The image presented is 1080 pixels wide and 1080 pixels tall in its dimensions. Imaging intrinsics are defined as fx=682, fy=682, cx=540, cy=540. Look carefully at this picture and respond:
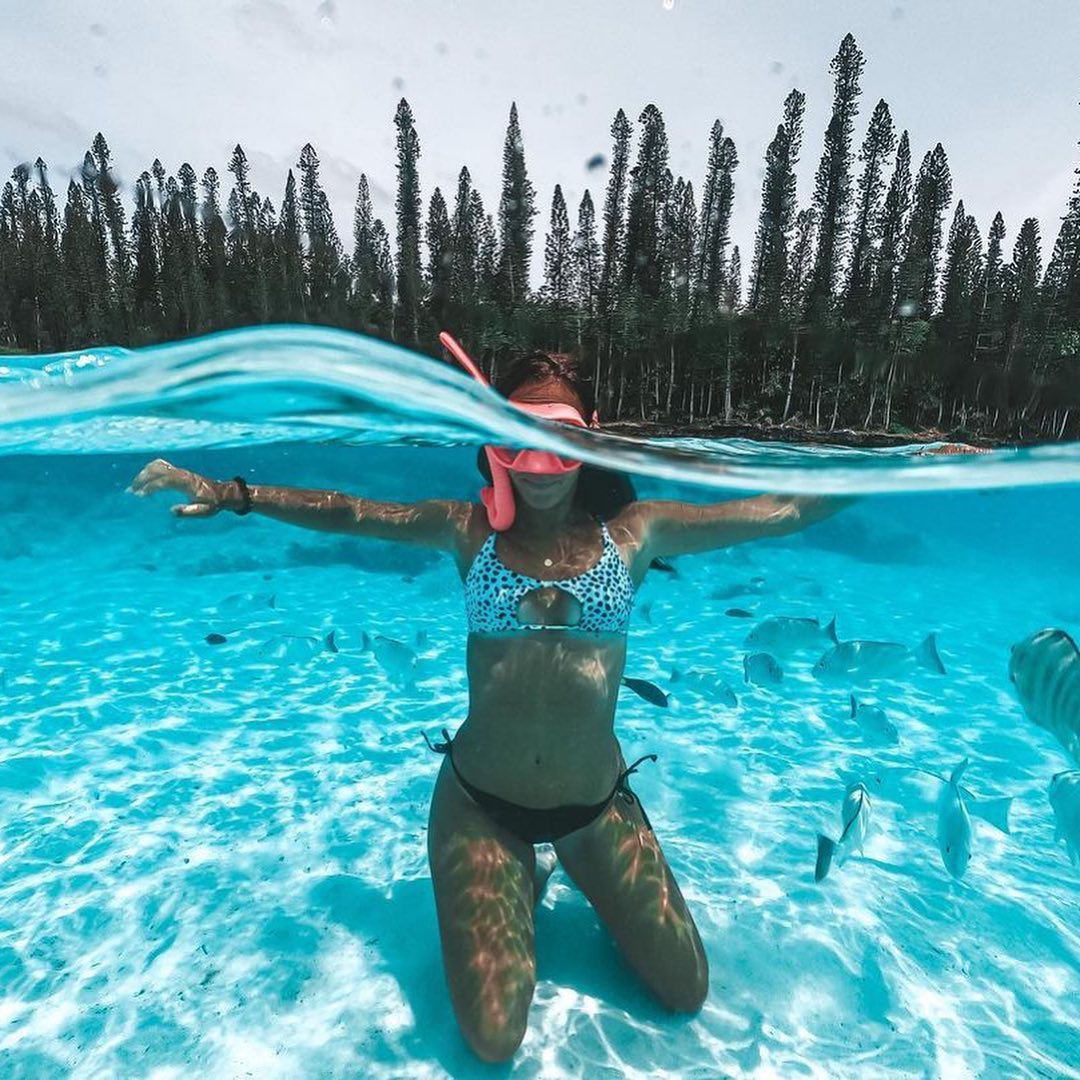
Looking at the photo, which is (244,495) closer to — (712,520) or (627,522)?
(627,522)

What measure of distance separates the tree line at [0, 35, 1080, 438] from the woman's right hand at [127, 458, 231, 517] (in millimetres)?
43882

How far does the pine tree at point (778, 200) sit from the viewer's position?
56656 millimetres

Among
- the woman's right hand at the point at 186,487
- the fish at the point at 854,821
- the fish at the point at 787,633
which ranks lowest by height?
the fish at the point at 854,821

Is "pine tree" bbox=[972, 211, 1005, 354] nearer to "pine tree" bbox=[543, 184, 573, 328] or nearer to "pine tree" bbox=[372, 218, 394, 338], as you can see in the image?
"pine tree" bbox=[543, 184, 573, 328]

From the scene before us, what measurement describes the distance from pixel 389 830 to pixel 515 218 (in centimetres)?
6521

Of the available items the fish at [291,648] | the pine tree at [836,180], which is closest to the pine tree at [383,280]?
the pine tree at [836,180]

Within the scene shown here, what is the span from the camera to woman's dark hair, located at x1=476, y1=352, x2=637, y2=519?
317 centimetres

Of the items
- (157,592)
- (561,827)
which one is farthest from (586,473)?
(157,592)

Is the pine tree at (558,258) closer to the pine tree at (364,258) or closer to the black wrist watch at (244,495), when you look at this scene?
the pine tree at (364,258)

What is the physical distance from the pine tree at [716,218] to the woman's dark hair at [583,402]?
61.4 meters

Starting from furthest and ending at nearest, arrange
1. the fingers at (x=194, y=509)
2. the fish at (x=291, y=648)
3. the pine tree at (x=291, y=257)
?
1. the pine tree at (x=291, y=257)
2. the fish at (x=291, y=648)
3. the fingers at (x=194, y=509)

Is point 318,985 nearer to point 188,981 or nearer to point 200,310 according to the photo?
point 188,981

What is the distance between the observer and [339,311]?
2402 inches

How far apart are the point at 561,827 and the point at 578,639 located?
0.92 meters
